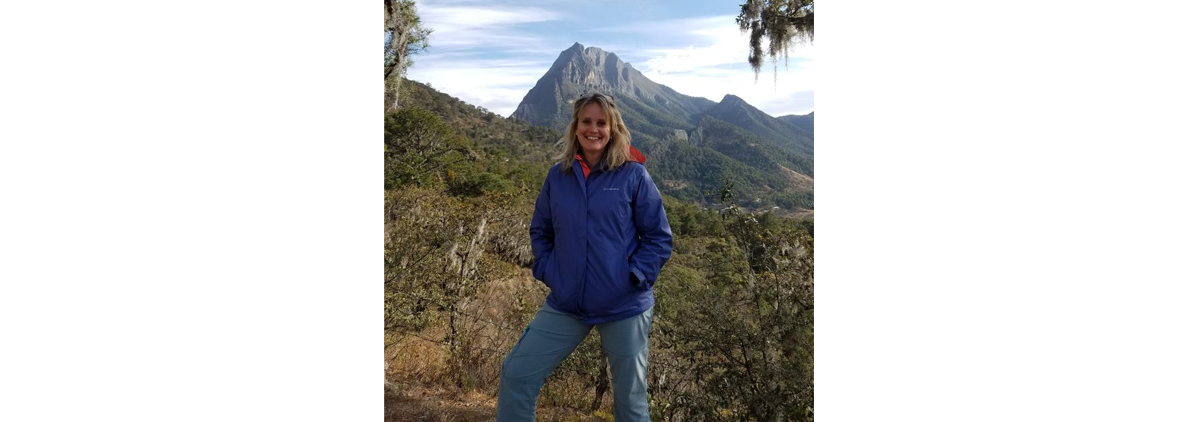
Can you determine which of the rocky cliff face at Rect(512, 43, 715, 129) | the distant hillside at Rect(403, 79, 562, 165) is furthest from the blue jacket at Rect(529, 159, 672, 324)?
the distant hillside at Rect(403, 79, 562, 165)

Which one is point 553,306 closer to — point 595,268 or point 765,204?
point 595,268

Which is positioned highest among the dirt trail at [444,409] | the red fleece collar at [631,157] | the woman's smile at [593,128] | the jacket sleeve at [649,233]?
the woman's smile at [593,128]

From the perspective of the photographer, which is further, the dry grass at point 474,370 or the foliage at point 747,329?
the dry grass at point 474,370

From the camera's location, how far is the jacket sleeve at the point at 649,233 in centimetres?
158

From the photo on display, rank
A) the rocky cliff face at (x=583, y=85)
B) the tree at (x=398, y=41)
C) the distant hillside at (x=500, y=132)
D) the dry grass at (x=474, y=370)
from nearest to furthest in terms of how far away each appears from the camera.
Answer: the dry grass at (x=474, y=370), the tree at (x=398, y=41), the rocky cliff face at (x=583, y=85), the distant hillside at (x=500, y=132)

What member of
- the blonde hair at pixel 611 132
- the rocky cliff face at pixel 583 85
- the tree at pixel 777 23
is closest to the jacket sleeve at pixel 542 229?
the blonde hair at pixel 611 132

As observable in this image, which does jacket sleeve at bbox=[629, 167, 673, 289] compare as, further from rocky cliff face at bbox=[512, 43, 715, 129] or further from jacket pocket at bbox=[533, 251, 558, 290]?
rocky cliff face at bbox=[512, 43, 715, 129]

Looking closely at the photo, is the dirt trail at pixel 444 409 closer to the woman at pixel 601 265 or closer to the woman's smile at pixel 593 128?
the woman at pixel 601 265

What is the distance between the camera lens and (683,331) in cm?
273

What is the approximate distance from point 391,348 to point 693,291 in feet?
5.69

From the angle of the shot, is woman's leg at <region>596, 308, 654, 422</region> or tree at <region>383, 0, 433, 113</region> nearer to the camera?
woman's leg at <region>596, 308, 654, 422</region>

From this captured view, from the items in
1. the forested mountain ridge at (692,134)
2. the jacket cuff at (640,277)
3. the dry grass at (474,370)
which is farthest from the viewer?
the forested mountain ridge at (692,134)

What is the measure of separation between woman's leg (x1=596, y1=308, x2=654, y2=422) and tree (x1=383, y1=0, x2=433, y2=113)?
206cm

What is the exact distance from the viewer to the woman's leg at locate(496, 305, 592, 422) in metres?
1.62
